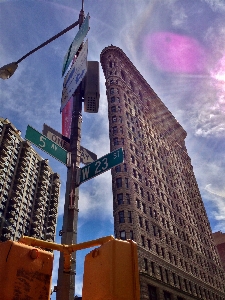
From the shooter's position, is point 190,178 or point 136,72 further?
point 190,178

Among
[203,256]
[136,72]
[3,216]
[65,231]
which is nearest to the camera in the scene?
[65,231]

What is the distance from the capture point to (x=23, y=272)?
2.16m

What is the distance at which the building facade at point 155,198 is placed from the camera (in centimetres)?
3894

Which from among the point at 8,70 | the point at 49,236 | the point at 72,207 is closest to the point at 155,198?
the point at 49,236

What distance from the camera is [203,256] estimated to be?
2146 inches

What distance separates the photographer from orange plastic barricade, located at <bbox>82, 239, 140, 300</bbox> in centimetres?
191

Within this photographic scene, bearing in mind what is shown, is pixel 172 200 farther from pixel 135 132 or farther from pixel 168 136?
pixel 168 136

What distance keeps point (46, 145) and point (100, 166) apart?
1.12m

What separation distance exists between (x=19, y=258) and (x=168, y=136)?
74683mm

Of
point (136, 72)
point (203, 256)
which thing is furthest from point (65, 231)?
point (136, 72)

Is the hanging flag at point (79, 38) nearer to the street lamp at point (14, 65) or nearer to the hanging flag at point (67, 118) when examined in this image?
the street lamp at point (14, 65)

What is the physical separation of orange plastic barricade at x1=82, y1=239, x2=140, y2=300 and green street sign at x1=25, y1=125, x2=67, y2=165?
3.07m

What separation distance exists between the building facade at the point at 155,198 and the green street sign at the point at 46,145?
33.2 m

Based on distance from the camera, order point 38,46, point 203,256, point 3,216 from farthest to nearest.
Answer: point 3,216 < point 203,256 < point 38,46
